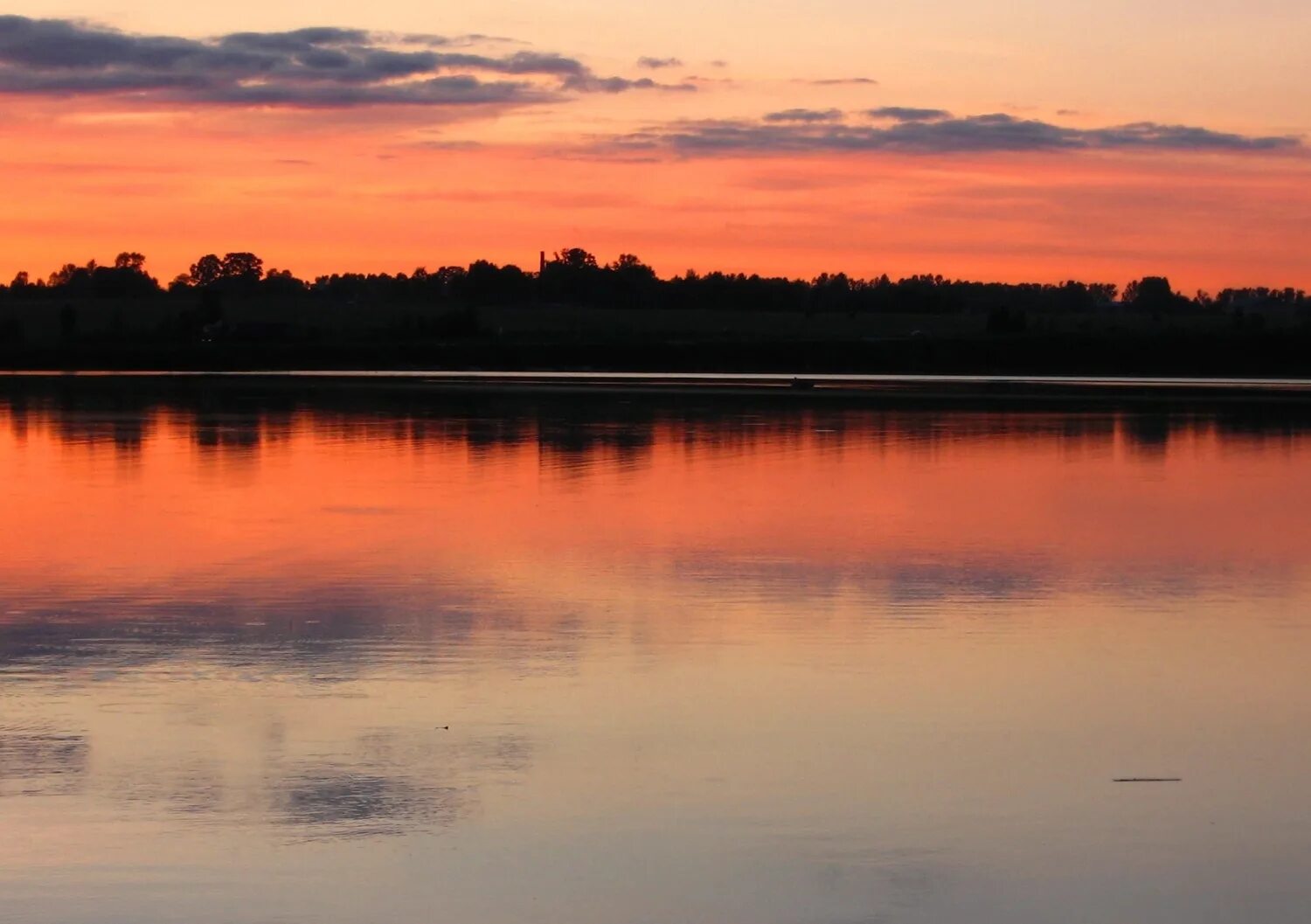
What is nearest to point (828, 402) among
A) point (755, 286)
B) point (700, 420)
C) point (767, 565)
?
point (700, 420)

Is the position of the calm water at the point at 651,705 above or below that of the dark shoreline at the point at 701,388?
above

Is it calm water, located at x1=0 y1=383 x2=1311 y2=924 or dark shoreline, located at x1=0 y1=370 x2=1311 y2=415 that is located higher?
calm water, located at x1=0 y1=383 x2=1311 y2=924

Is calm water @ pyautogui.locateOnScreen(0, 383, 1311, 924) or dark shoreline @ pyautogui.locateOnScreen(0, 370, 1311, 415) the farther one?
dark shoreline @ pyautogui.locateOnScreen(0, 370, 1311, 415)

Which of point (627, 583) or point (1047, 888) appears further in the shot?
point (627, 583)

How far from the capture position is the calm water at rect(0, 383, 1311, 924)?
22.6 ft

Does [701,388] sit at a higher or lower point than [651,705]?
lower

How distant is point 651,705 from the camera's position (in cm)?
962

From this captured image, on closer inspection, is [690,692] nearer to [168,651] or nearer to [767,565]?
[168,651]

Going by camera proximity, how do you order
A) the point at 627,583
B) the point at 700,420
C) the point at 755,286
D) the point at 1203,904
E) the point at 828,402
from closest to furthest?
the point at 1203,904, the point at 627,583, the point at 700,420, the point at 828,402, the point at 755,286

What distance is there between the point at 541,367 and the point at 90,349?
80.5ft

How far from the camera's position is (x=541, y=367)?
81250 mm

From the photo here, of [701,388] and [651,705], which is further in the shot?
[701,388]

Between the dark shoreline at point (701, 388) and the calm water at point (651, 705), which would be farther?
the dark shoreline at point (701, 388)

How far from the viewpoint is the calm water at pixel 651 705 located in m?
6.89
